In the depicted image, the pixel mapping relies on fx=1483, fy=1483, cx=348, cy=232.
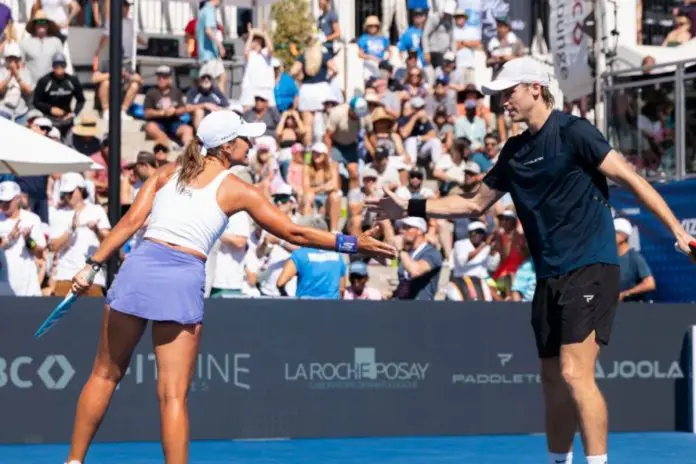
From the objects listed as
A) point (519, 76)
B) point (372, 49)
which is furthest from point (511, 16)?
point (519, 76)

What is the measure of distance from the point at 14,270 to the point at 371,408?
3.40 meters

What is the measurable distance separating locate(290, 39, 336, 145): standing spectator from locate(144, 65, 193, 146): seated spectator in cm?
151

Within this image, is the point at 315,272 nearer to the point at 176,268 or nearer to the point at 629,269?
the point at 629,269

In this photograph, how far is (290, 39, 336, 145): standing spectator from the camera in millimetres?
17672

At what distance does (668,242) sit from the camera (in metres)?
15.2

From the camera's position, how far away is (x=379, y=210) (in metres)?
7.85

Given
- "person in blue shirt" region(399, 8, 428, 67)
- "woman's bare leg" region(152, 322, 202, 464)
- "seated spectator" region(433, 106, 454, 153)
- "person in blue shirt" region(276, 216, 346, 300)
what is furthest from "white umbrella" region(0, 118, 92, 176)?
"person in blue shirt" region(399, 8, 428, 67)

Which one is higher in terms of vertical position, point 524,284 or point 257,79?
point 257,79

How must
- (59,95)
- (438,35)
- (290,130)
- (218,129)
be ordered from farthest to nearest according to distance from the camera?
(438,35) → (290,130) → (59,95) → (218,129)

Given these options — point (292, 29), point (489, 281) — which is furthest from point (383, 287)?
point (292, 29)

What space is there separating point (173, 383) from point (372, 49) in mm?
13507

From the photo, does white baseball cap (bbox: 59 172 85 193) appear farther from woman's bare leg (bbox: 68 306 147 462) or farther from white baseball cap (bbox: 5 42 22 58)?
woman's bare leg (bbox: 68 306 147 462)

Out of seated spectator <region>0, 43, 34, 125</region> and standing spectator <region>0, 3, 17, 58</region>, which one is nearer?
seated spectator <region>0, 43, 34, 125</region>

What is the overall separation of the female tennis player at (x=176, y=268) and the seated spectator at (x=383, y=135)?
10101mm
